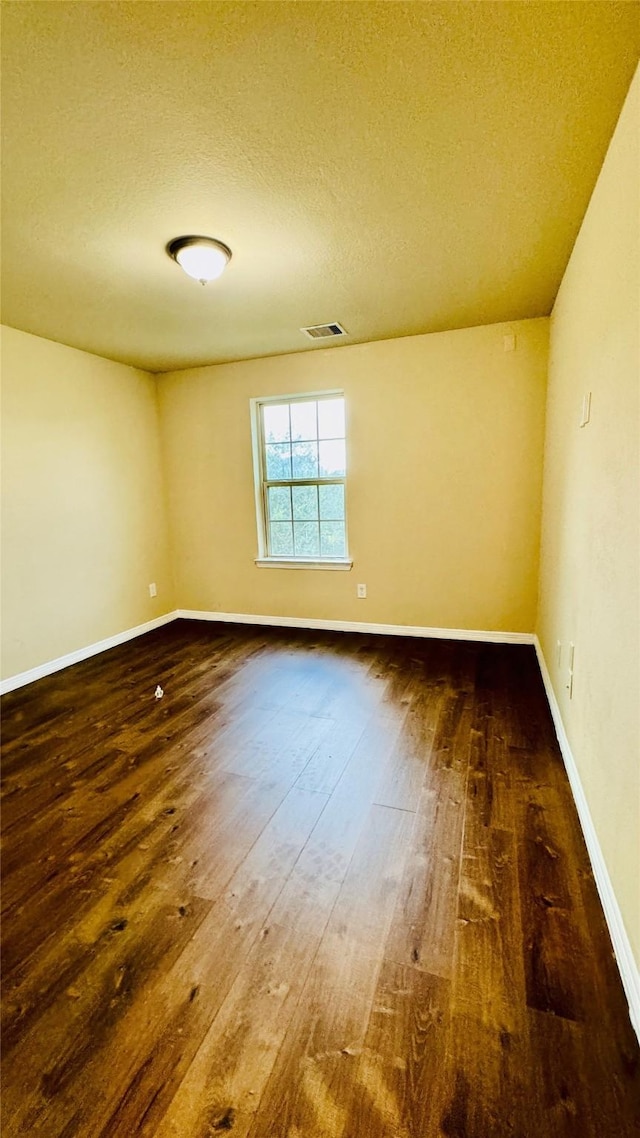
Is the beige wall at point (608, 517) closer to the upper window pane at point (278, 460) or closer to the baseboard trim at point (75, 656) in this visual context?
the upper window pane at point (278, 460)

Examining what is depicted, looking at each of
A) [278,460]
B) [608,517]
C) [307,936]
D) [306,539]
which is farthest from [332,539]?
[307,936]

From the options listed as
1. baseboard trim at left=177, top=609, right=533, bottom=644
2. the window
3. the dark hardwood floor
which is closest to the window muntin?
the window

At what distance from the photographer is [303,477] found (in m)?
3.94

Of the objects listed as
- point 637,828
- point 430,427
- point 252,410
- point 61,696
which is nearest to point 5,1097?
point 637,828

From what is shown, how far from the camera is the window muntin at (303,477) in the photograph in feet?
12.5

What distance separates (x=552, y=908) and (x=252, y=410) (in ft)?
12.5

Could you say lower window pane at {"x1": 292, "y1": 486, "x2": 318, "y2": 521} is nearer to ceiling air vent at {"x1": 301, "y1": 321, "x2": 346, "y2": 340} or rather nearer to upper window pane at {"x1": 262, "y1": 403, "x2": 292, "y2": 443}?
upper window pane at {"x1": 262, "y1": 403, "x2": 292, "y2": 443}

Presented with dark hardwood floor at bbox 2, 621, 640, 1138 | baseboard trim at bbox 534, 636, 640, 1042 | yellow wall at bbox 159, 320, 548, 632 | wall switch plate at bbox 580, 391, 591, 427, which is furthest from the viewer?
yellow wall at bbox 159, 320, 548, 632

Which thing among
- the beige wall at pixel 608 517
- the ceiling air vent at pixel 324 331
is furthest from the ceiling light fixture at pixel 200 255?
the beige wall at pixel 608 517

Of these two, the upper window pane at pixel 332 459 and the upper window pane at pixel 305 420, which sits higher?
the upper window pane at pixel 305 420

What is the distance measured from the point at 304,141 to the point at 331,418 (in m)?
2.31

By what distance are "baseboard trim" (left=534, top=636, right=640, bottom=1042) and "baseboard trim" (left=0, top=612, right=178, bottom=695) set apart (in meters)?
3.35

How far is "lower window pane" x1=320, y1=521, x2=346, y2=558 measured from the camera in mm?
3877

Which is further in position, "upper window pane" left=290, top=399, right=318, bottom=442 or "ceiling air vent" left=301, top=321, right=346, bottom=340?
"upper window pane" left=290, top=399, right=318, bottom=442
